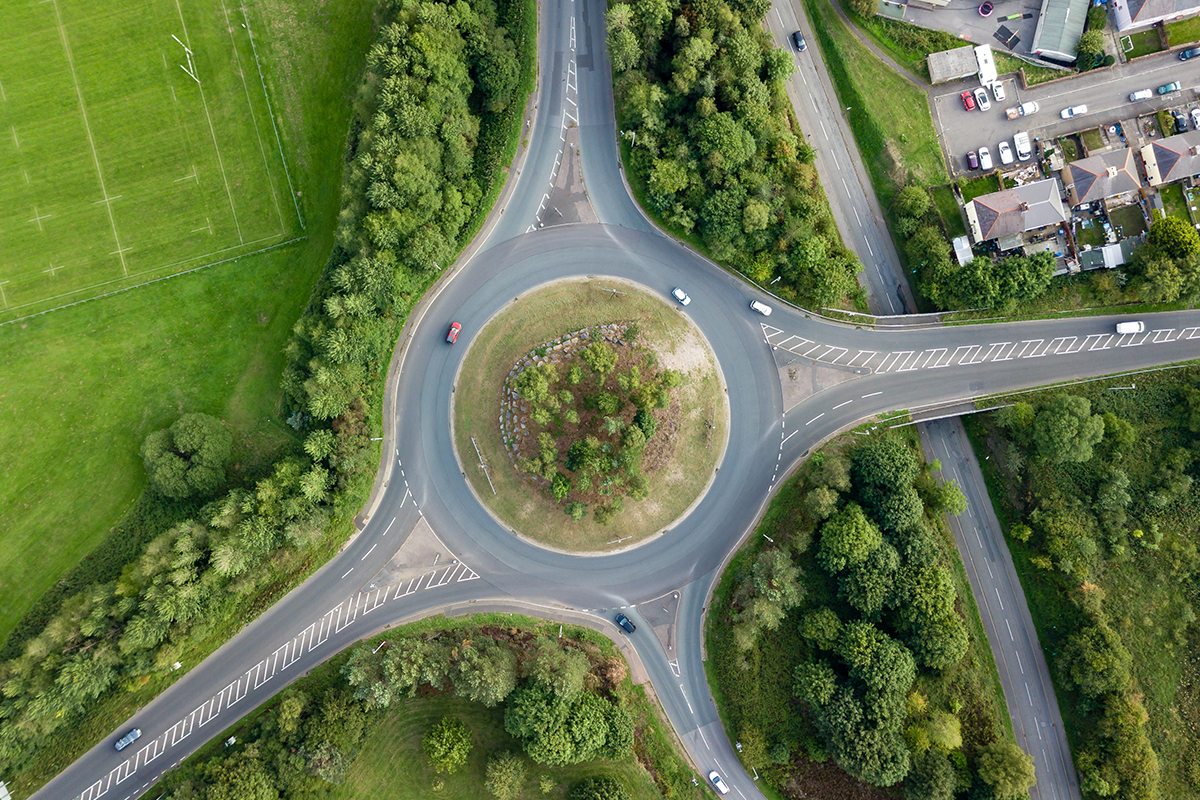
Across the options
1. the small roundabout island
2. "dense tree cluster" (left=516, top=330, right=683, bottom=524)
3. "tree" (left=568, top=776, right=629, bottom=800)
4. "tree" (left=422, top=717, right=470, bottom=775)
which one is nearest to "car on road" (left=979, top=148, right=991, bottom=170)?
the small roundabout island

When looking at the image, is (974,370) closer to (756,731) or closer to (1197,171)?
(1197,171)

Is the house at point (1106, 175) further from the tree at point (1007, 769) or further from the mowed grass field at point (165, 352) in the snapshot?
the mowed grass field at point (165, 352)

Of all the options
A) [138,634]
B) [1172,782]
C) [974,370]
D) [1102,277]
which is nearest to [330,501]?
[138,634]

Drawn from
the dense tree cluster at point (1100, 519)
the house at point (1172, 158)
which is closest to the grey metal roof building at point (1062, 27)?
the house at point (1172, 158)

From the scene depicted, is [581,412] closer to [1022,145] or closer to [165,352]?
[165,352]

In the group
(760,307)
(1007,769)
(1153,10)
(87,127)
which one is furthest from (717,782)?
(87,127)

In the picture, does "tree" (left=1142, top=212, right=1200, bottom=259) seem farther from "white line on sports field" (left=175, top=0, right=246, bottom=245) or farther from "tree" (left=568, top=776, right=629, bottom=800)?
"white line on sports field" (left=175, top=0, right=246, bottom=245)
